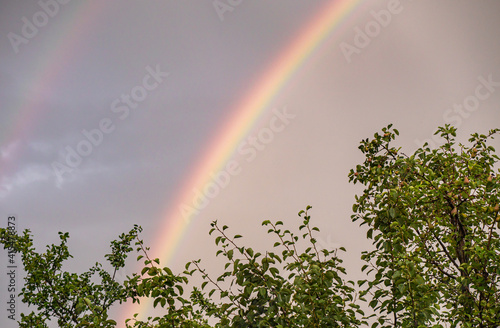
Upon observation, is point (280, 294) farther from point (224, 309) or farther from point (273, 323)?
point (224, 309)

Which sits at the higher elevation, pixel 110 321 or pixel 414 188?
pixel 414 188

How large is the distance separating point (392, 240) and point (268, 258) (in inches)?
57.7

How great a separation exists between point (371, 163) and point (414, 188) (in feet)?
6.98

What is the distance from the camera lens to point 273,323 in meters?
3.89

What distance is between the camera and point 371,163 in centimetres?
821

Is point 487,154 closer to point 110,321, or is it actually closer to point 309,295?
point 309,295

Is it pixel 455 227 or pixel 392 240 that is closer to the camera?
pixel 392 240

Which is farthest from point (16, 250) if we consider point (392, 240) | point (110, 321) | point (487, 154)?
point (487, 154)

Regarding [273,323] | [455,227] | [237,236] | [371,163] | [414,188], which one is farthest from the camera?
[371,163]

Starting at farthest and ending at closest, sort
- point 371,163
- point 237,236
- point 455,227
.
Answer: point 371,163
point 455,227
point 237,236

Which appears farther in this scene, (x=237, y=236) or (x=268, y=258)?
(x=237, y=236)

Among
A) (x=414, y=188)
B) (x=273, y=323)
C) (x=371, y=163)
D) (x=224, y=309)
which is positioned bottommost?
(x=273, y=323)

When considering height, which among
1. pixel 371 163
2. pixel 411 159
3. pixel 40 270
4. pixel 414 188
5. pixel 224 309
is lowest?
pixel 224 309

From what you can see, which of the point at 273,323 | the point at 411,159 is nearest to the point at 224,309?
the point at 273,323
